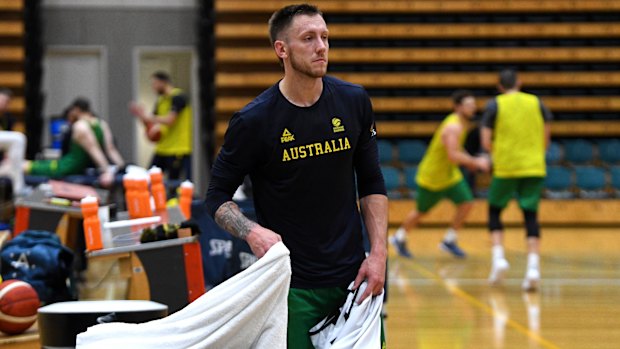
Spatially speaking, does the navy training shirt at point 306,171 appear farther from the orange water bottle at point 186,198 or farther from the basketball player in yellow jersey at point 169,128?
the basketball player in yellow jersey at point 169,128

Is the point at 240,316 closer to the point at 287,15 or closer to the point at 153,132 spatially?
the point at 287,15

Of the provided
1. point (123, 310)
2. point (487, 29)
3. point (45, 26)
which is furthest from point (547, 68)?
point (123, 310)

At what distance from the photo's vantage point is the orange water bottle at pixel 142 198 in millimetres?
5656

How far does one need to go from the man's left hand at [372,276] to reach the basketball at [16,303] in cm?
264

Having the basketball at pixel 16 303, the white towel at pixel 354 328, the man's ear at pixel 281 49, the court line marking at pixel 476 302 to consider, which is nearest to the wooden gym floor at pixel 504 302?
the court line marking at pixel 476 302

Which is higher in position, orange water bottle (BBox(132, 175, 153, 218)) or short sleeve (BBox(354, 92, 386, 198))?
short sleeve (BBox(354, 92, 386, 198))

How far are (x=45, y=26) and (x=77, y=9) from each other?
1.90 feet

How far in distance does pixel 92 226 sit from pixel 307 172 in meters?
2.14

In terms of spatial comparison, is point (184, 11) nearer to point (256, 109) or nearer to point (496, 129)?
point (496, 129)

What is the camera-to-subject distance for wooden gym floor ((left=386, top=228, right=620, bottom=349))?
5562 millimetres

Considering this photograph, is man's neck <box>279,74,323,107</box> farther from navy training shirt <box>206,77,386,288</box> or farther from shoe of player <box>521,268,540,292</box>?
shoe of player <box>521,268,540,292</box>

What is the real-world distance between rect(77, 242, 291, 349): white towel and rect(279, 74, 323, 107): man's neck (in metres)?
0.47

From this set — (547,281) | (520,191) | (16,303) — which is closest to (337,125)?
(16,303)

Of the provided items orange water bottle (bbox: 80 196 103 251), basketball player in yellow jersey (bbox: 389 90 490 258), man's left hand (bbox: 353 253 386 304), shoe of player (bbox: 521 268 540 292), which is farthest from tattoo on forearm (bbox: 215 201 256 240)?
basketball player in yellow jersey (bbox: 389 90 490 258)
